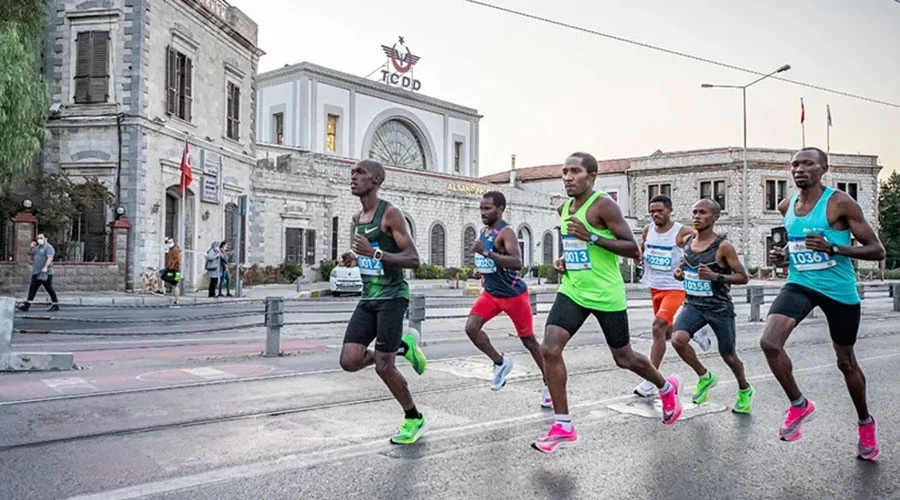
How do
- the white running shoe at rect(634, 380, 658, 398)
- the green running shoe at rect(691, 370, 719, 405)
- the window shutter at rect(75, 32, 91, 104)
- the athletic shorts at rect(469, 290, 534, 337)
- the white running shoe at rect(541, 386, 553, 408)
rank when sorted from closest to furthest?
the white running shoe at rect(541, 386, 553, 408)
the green running shoe at rect(691, 370, 719, 405)
the white running shoe at rect(634, 380, 658, 398)
the athletic shorts at rect(469, 290, 534, 337)
the window shutter at rect(75, 32, 91, 104)

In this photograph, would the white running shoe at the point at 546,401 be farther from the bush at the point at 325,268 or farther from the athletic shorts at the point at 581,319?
the bush at the point at 325,268

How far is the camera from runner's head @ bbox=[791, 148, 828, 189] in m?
5.27

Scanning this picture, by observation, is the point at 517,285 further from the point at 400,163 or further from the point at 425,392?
the point at 400,163

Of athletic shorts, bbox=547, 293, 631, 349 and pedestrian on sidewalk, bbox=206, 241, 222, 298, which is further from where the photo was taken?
pedestrian on sidewalk, bbox=206, 241, 222, 298

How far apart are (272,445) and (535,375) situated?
407 cm

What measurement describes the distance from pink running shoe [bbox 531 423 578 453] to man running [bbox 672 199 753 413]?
6.81 ft

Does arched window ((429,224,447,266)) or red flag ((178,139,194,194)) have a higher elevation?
red flag ((178,139,194,194))

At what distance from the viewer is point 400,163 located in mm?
51625

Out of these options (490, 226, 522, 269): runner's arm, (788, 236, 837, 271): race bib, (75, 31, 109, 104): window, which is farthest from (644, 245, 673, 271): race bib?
(75, 31, 109, 104): window

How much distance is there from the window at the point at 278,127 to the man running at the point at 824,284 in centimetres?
4232

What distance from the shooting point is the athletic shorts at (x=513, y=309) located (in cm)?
728

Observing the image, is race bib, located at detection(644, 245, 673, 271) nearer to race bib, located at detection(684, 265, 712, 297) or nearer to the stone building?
race bib, located at detection(684, 265, 712, 297)

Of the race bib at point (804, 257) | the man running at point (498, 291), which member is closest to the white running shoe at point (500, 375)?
the man running at point (498, 291)

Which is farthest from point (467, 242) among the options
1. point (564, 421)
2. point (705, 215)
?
→ point (564, 421)
